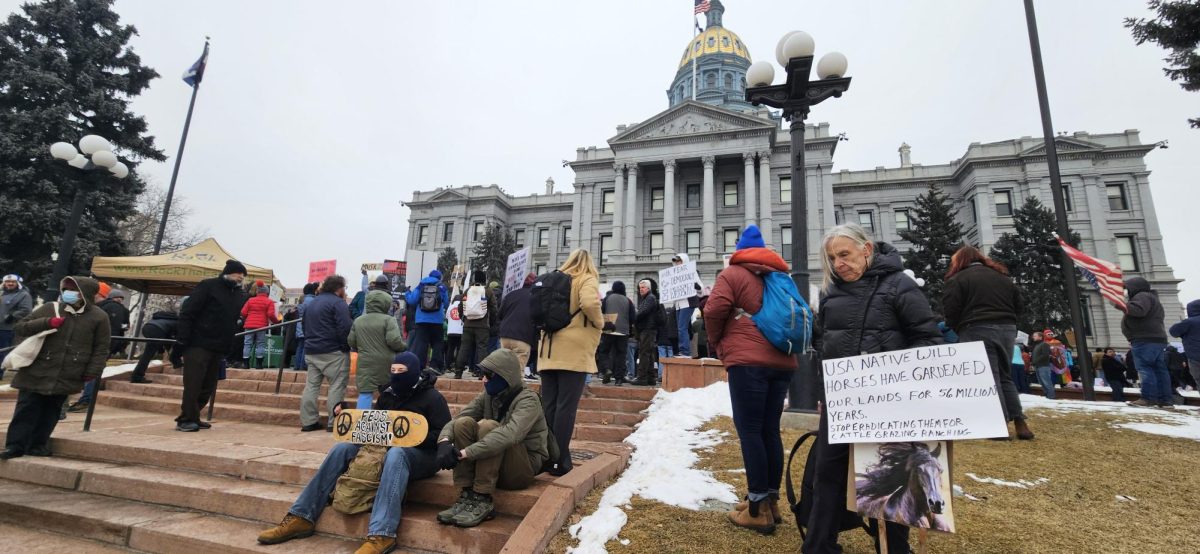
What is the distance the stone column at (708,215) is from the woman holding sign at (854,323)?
37286mm

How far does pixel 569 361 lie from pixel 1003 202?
48.6 metres

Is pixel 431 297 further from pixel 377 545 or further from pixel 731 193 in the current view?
pixel 731 193

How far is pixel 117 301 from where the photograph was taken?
9453 mm

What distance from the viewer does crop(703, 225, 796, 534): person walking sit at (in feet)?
10.7

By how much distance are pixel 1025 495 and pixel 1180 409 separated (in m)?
6.54

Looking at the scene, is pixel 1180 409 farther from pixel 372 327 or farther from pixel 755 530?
pixel 372 327

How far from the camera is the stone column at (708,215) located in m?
39.7

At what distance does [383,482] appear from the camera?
11.7 feet

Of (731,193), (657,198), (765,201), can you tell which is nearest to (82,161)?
(765,201)

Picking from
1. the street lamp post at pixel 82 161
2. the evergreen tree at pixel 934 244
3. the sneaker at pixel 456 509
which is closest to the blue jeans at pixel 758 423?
the sneaker at pixel 456 509

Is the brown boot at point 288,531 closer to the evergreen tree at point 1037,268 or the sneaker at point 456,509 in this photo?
the sneaker at point 456,509

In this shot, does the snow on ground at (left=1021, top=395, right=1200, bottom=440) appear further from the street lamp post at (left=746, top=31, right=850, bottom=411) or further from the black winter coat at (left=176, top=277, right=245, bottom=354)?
the black winter coat at (left=176, top=277, right=245, bottom=354)

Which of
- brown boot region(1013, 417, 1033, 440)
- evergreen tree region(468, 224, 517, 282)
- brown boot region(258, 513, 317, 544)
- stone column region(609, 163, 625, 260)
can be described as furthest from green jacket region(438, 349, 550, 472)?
evergreen tree region(468, 224, 517, 282)

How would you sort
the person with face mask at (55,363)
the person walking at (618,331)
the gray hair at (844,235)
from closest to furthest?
1. the gray hair at (844,235)
2. the person with face mask at (55,363)
3. the person walking at (618,331)
